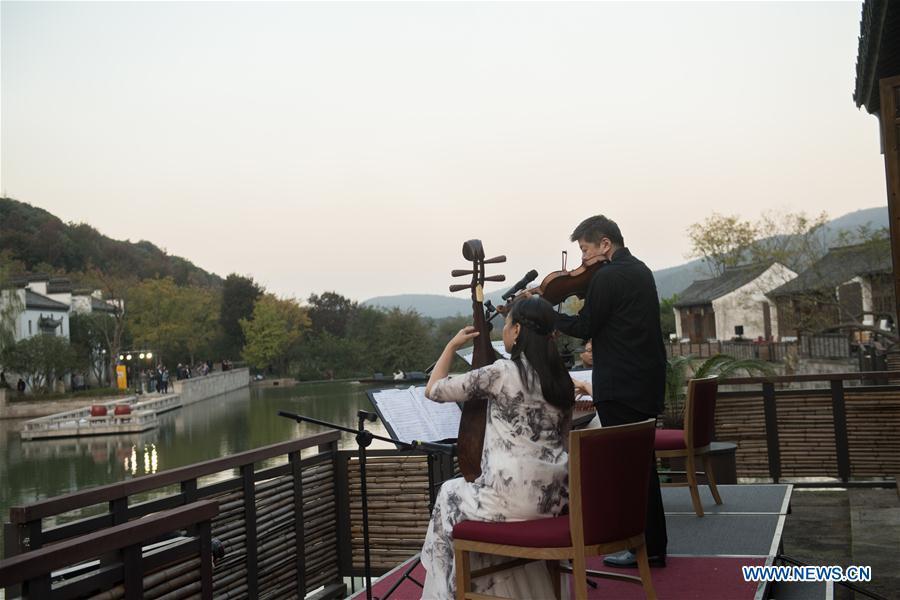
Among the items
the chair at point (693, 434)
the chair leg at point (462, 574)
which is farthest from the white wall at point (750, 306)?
the chair leg at point (462, 574)

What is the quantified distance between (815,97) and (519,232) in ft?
47.0

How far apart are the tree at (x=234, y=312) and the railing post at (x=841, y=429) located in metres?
65.1

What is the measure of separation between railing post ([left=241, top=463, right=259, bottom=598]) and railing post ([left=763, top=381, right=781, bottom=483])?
184 inches

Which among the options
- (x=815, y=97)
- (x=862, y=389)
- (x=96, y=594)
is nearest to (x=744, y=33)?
(x=815, y=97)

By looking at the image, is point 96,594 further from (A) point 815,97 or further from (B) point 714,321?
(B) point 714,321

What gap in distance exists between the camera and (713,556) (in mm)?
3959

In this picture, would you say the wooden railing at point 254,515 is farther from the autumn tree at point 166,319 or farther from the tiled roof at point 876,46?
the autumn tree at point 166,319

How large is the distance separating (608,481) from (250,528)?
2238 mm

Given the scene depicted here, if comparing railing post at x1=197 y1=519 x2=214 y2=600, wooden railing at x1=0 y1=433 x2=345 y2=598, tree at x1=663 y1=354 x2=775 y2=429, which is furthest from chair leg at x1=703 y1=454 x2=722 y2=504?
tree at x1=663 y1=354 x2=775 y2=429

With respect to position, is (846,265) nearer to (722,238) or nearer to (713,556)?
(722,238)

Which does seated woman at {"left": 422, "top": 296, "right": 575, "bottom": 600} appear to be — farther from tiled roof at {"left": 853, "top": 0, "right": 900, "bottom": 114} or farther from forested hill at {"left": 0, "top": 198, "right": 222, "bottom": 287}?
forested hill at {"left": 0, "top": 198, "right": 222, "bottom": 287}

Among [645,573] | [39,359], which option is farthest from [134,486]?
[39,359]

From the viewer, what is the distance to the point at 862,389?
23.0ft

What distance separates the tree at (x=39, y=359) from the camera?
4259 cm
